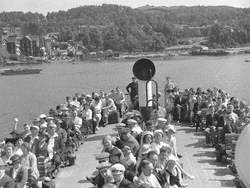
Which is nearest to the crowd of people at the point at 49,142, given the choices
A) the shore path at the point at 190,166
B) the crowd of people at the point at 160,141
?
the shore path at the point at 190,166

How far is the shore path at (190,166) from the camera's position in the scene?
984cm

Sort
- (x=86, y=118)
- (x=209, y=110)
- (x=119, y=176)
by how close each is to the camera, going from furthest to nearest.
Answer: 1. (x=86, y=118)
2. (x=209, y=110)
3. (x=119, y=176)

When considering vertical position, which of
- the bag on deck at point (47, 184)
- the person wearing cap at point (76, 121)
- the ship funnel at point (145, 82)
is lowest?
the bag on deck at point (47, 184)

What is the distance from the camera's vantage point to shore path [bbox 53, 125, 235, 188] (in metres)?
9.84

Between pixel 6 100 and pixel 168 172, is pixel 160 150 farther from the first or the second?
pixel 6 100

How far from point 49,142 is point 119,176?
4041 mm

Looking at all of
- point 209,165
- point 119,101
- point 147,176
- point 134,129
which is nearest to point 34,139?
point 134,129

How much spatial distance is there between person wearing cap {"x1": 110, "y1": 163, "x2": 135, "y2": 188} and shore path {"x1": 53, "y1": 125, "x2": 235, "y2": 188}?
9.14 ft

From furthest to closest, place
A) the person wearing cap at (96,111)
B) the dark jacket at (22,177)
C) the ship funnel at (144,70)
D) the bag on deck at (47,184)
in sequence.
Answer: the person wearing cap at (96,111) < the ship funnel at (144,70) < the bag on deck at (47,184) < the dark jacket at (22,177)

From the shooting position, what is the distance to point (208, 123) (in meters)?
14.0

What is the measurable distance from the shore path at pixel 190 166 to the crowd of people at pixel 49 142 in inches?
9.5

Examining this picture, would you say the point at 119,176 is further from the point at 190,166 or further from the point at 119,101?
the point at 119,101

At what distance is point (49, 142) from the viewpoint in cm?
1047

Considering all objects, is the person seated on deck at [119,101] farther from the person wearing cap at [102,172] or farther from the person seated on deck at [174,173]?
the person wearing cap at [102,172]
